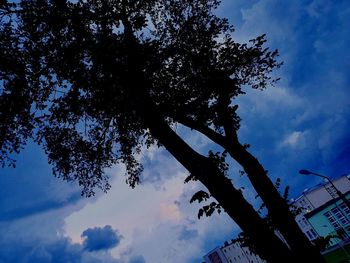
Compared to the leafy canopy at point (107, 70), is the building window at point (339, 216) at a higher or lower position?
lower

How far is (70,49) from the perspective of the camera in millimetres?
11789

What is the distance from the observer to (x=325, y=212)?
70.8 metres

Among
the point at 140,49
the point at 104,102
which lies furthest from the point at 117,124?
the point at 140,49

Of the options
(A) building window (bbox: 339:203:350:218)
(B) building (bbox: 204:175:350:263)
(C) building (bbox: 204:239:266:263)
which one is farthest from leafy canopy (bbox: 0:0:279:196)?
(C) building (bbox: 204:239:266:263)

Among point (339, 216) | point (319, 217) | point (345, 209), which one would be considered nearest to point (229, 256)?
point (319, 217)

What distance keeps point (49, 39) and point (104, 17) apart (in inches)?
101

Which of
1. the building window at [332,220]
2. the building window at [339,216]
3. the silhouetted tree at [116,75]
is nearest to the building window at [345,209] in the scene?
the building window at [339,216]

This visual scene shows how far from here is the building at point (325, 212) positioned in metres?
67.1

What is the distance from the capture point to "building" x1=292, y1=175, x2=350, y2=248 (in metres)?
67.1

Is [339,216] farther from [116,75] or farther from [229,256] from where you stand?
[116,75]

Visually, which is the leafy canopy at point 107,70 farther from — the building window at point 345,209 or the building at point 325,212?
the building window at point 345,209

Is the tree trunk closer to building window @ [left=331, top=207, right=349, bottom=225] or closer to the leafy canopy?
the leafy canopy

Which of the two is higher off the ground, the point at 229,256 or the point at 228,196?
the point at 229,256

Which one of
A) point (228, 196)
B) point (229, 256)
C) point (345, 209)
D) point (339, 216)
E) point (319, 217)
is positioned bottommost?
point (339, 216)
